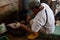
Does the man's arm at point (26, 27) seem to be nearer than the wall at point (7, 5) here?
Yes

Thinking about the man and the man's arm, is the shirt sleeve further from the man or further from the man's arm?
the man's arm

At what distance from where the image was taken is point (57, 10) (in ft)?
8.43

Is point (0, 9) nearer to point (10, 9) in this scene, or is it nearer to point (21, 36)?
point (10, 9)

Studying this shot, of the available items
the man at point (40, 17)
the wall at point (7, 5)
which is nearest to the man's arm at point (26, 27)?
the man at point (40, 17)

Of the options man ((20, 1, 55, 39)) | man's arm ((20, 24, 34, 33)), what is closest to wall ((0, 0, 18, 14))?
man's arm ((20, 24, 34, 33))

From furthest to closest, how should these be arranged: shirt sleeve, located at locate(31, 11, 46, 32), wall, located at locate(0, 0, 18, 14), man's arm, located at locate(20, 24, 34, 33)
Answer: wall, located at locate(0, 0, 18, 14)
man's arm, located at locate(20, 24, 34, 33)
shirt sleeve, located at locate(31, 11, 46, 32)

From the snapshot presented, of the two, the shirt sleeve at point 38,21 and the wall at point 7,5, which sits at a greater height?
the wall at point 7,5

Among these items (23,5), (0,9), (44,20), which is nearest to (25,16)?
(23,5)

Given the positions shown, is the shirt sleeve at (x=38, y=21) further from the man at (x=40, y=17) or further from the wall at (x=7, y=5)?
the wall at (x=7, y=5)

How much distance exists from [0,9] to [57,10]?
3.33 ft

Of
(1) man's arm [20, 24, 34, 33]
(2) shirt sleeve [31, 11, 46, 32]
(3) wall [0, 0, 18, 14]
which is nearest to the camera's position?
(2) shirt sleeve [31, 11, 46, 32]

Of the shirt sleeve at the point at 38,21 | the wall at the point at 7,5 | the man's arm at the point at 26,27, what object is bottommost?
the man's arm at the point at 26,27

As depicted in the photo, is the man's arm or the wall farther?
the wall

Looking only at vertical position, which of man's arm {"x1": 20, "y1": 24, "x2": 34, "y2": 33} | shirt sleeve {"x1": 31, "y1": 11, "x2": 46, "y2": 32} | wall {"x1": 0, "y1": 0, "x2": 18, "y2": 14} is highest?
wall {"x1": 0, "y1": 0, "x2": 18, "y2": 14}
